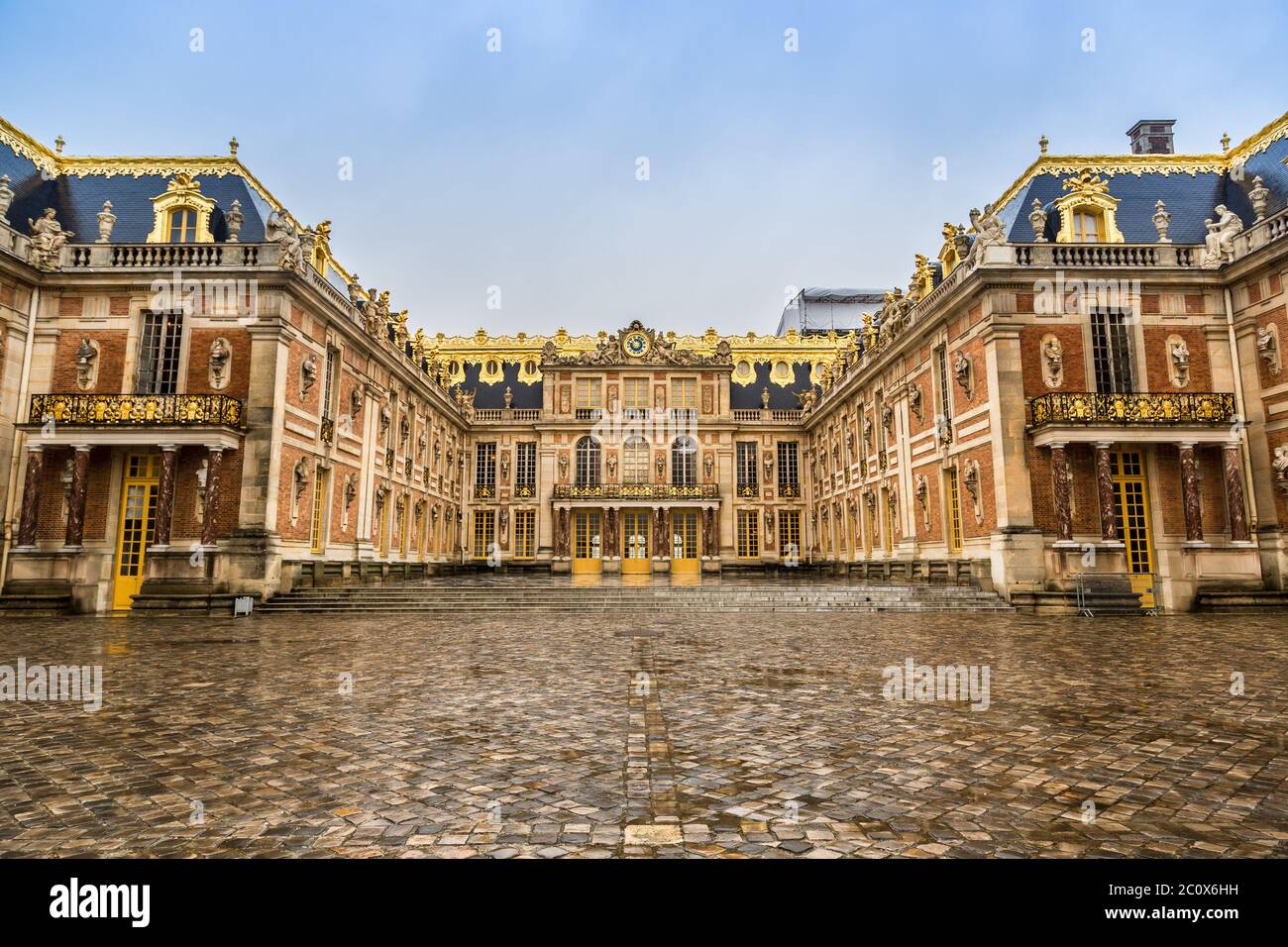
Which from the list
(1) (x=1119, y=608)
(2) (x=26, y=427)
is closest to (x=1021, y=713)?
(1) (x=1119, y=608)

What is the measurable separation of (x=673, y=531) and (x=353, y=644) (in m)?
30.4

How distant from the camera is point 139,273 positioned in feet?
64.8

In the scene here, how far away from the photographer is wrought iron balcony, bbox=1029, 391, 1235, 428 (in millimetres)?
18766

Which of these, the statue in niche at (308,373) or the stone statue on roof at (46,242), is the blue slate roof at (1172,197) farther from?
the stone statue on roof at (46,242)

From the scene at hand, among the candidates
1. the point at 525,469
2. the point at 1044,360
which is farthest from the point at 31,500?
the point at 1044,360

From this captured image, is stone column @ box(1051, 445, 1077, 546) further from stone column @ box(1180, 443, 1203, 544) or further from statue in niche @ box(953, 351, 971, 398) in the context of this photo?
statue in niche @ box(953, 351, 971, 398)

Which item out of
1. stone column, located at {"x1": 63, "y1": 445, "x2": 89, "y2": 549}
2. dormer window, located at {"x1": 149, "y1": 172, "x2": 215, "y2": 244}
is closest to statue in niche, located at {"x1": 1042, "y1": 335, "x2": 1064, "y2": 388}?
dormer window, located at {"x1": 149, "y1": 172, "x2": 215, "y2": 244}

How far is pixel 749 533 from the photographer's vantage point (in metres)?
42.0

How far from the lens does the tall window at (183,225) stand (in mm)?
20922

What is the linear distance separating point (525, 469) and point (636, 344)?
10.2m

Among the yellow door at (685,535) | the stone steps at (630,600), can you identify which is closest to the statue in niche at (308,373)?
the stone steps at (630,600)

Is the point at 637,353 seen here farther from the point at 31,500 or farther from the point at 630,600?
the point at 31,500

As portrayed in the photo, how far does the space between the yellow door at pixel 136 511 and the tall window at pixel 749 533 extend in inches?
1163
